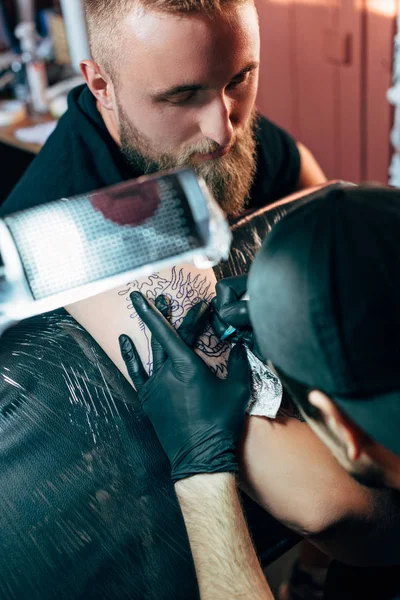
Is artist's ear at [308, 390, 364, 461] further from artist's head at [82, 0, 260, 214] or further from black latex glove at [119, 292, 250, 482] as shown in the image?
artist's head at [82, 0, 260, 214]

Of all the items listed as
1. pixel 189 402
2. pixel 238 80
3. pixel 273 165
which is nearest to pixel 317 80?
pixel 273 165

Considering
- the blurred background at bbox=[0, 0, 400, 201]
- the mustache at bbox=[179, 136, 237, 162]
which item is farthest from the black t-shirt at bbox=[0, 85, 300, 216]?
the blurred background at bbox=[0, 0, 400, 201]

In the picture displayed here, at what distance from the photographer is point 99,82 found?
161cm

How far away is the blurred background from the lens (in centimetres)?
278

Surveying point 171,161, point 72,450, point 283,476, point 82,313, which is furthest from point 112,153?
point 283,476

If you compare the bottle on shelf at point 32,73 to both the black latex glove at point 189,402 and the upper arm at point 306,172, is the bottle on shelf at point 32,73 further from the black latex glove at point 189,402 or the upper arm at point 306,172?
the black latex glove at point 189,402

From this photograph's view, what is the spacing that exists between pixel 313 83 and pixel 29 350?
2.35 metres

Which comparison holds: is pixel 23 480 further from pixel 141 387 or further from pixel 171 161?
pixel 171 161

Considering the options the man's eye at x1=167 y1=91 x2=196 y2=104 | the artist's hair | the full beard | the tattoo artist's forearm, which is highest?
the artist's hair

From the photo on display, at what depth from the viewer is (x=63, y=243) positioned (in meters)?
0.84

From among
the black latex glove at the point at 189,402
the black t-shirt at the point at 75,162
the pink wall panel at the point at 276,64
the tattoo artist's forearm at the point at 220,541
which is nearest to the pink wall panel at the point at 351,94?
the pink wall panel at the point at 276,64

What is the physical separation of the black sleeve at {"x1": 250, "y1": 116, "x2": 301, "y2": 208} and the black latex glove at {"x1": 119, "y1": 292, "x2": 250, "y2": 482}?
76cm

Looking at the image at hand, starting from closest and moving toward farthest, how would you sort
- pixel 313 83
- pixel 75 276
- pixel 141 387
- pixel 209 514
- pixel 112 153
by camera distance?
pixel 75 276
pixel 209 514
pixel 141 387
pixel 112 153
pixel 313 83

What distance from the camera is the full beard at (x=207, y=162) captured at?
5.19 feet
